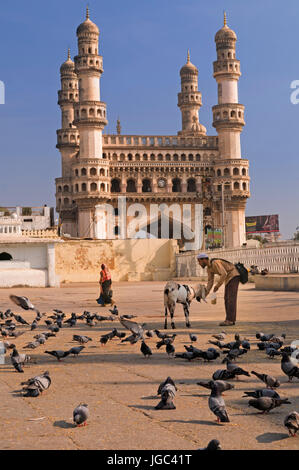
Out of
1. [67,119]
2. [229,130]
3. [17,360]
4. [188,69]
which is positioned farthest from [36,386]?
[188,69]

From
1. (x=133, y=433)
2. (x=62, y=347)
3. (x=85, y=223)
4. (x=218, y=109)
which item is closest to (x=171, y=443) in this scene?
(x=133, y=433)

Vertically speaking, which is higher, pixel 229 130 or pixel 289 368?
pixel 229 130

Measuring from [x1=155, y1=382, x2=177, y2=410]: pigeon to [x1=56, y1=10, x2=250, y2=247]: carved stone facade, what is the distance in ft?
160

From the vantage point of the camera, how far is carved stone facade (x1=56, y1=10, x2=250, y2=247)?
2138 inches

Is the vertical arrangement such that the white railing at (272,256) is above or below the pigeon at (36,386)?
above

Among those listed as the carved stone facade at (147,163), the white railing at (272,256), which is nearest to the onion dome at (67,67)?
the carved stone facade at (147,163)

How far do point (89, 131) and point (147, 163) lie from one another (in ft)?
24.4

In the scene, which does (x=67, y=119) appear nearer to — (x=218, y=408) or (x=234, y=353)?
(x=234, y=353)

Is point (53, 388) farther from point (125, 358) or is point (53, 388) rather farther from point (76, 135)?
point (76, 135)

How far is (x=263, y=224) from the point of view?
8719 cm

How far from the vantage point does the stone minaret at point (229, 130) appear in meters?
57.0

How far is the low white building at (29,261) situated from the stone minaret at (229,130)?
3335cm

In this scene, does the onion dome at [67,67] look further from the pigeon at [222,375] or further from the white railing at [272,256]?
the pigeon at [222,375]

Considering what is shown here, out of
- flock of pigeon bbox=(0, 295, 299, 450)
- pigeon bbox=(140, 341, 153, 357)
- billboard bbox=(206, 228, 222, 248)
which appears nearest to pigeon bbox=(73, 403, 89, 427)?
flock of pigeon bbox=(0, 295, 299, 450)
